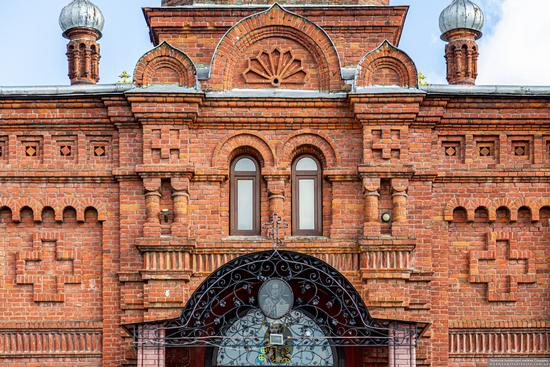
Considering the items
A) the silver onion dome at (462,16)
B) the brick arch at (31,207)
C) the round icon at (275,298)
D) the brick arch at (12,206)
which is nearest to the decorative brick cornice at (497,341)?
the round icon at (275,298)

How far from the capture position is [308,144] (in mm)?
19453

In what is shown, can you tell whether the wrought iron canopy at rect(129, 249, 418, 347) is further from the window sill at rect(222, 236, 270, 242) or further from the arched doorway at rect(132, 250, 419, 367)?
the window sill at rect(222, 236, 270, 242)

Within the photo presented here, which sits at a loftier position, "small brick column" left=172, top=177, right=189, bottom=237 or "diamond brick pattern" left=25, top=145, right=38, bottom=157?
"diamond brick pattern" left=25, top=145, right=38, bottom=157

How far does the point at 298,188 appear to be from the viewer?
64.1ft

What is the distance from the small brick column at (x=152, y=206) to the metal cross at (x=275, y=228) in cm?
152

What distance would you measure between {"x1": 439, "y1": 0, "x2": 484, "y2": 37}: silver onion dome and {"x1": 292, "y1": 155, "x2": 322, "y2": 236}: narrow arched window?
5817 millimetres

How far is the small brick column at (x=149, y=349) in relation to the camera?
60.0ft

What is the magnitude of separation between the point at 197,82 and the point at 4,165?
2968mm

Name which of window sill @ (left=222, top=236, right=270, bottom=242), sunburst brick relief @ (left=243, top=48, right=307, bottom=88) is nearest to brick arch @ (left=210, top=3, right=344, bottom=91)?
sunburst brick relief @ (left=243, top=48, right=307, bottom=88)

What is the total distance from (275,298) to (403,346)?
184 cm

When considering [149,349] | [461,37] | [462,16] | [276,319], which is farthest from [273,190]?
[461,37]

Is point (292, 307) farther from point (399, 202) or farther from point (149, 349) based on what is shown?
point (399, 202)

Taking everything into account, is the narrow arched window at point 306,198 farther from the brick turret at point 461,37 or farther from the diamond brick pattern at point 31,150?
the brick turret at point 461,37

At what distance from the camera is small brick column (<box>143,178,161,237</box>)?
747 inches
